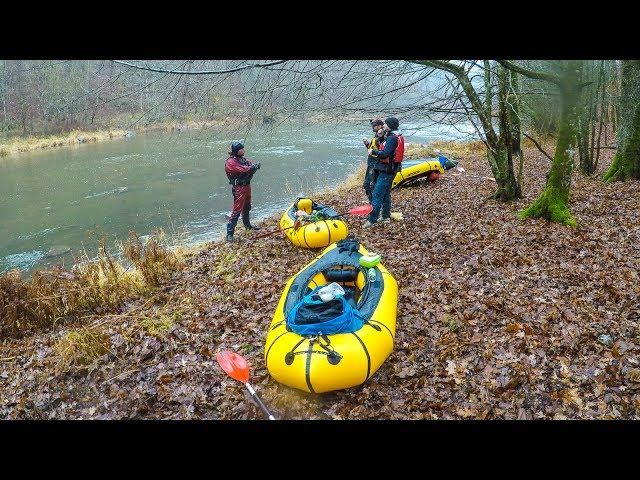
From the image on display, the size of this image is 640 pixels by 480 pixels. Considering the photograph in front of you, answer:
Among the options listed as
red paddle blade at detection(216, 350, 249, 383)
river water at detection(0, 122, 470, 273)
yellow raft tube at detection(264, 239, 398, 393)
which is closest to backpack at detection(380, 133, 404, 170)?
river water at detection(0, 122, 470, 273)

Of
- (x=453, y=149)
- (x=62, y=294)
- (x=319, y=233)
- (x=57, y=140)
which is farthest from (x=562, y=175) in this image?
(x=57, y=140)

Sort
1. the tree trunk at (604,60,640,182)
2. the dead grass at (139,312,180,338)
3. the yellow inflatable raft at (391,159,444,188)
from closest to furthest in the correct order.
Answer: the dead grass at (139,312,180,338), the tree trunk at (604,60,640,182), the yellow inflatable raft at (391,159,444,188)

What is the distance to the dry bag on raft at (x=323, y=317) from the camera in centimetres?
464

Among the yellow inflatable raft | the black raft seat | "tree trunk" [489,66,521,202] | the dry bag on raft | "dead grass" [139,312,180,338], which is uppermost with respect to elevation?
"tree trunk" [489,66,521,202]

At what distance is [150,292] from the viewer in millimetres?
7840

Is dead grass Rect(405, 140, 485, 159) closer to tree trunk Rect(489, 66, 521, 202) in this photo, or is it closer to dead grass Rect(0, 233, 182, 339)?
tree trunk Rect(489, 66, 521, 202)

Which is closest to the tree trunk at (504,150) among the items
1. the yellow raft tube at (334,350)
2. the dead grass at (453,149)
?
the yellow raft tube at (334,350)

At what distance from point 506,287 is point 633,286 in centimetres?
147

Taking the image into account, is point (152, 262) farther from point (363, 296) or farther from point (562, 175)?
point (562, 175)

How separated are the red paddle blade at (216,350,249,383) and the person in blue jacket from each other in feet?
16.7

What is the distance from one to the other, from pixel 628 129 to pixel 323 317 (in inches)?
390

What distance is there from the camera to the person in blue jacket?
27.8 feet

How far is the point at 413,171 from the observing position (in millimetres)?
13617

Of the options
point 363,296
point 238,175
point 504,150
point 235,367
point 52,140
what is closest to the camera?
point 235,367
